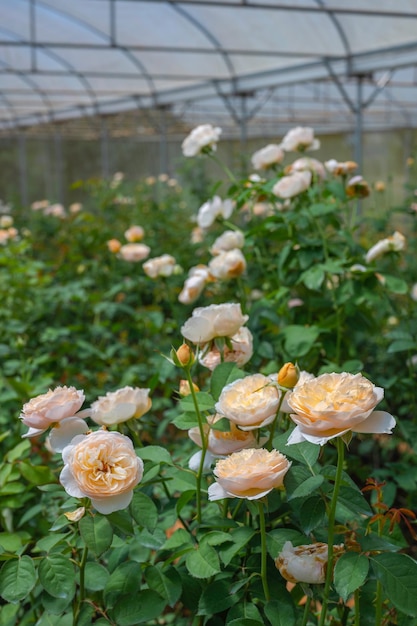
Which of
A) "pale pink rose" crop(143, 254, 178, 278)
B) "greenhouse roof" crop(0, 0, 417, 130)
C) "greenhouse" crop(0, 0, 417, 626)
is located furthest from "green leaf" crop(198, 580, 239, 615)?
"greenhouse roof" crop(0, 0, 417, 130)

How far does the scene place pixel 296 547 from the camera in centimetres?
87

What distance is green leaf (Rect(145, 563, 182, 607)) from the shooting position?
92 centimetres

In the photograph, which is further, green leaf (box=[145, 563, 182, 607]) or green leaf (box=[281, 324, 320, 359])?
green leaf (box=[281, 324, 320, 359])

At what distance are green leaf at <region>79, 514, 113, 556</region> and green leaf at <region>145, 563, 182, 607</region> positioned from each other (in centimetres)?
11

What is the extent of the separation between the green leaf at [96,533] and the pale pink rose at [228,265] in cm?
78

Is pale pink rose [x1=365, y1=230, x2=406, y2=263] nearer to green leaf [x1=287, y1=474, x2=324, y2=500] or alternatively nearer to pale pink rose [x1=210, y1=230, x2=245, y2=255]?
pale pink rose [x1=210, y1=230, x2=245, y2=255]

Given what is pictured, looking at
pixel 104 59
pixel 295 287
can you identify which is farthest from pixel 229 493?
pixel 104 59

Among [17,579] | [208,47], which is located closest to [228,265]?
[17,579]

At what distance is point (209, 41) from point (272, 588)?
677 cm

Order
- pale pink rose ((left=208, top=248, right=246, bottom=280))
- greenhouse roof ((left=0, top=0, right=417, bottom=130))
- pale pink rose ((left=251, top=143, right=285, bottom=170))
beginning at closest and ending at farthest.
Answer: pale pink rose ((left=208, top=248, right=246, bottom=280)) < pale pink rose ((left=251, top=143, right=285, bottom=170)) < greenhouse roof ((left=0, top=0, right=417, bottom=130))

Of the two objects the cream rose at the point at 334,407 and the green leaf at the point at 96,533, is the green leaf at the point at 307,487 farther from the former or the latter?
the green leaf at the point at 96,533

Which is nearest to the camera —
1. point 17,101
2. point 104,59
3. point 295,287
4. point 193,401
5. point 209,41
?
point 193,401

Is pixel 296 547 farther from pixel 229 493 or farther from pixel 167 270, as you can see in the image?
pixel 167 270

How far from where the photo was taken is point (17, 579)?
89 cm
